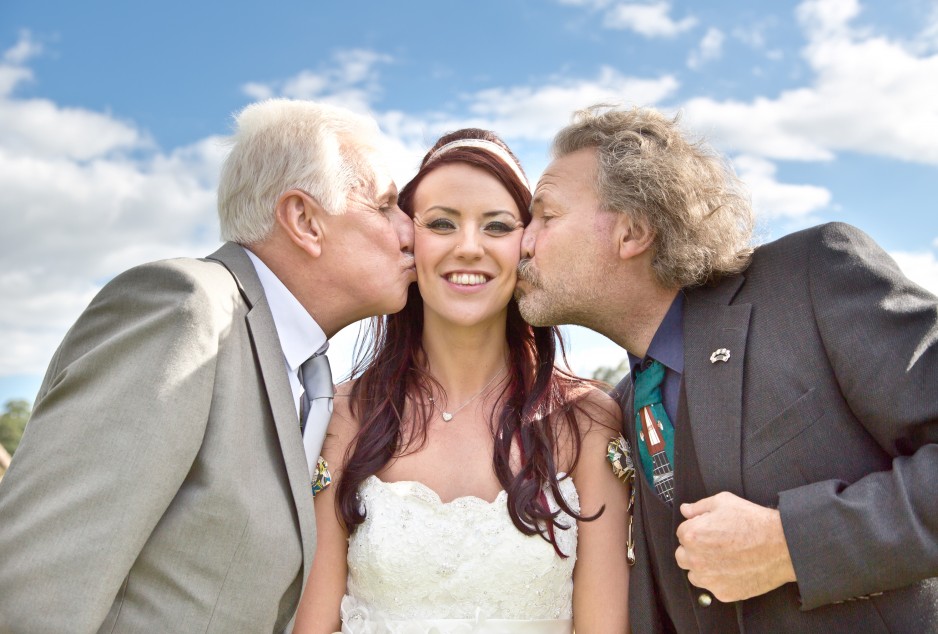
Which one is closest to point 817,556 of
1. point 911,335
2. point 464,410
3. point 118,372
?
point 911,335

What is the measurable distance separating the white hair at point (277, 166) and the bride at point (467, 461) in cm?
53

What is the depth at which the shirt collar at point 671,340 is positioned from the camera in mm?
3689

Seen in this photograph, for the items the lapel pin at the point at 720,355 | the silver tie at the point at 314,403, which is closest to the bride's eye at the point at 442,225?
the silver tie at the point at 314,403

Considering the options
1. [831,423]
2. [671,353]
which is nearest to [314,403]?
[671,353]

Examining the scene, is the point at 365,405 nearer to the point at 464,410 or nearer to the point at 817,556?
the point at 464,410

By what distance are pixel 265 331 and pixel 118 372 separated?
0.71 metres

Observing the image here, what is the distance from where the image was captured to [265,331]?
11.0ft

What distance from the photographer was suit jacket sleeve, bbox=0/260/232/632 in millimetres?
2521

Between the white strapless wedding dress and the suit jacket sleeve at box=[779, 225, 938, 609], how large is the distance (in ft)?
3.99

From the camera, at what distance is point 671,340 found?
378 cm

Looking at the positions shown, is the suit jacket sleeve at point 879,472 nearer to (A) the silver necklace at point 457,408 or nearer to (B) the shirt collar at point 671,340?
(B) the shirt collar at point 671,340

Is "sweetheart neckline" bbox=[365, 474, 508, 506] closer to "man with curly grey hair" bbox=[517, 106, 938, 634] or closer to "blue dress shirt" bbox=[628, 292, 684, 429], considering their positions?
"man with curly grey hair" bbox=[517, 106, 938, 634]

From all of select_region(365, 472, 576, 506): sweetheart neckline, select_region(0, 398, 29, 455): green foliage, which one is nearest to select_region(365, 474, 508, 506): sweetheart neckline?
select_region(365, 472, 576, 506): sweetheart neckline

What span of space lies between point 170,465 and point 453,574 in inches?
60.2
